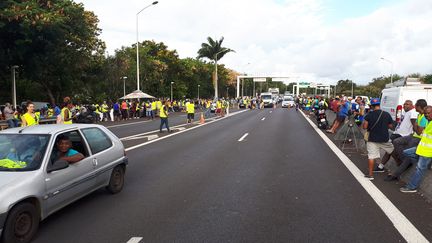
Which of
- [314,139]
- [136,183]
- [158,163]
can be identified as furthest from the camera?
[314,139]

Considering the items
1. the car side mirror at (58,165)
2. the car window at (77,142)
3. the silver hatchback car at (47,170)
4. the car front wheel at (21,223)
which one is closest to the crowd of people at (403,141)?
the silver hatchback car at (47,170)

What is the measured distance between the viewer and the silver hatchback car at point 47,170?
4.36 meters

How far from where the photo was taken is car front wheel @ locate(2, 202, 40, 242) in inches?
166

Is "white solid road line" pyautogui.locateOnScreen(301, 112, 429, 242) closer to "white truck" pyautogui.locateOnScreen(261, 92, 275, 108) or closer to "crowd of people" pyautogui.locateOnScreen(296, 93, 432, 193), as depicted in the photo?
"crowd of people" pyautogui.locateOnScreen(296, 93, 432, 193)

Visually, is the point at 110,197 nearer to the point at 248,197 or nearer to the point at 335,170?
the point at 248,197

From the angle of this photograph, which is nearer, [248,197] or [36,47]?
[248,197]

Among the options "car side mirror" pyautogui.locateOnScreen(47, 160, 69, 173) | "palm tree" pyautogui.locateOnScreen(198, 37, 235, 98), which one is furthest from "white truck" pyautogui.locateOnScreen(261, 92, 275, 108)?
"car side mirror" pyautogui.locateOnScreen(47, 160, 69, 173)

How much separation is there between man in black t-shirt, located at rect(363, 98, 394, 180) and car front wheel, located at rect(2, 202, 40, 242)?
6.04m

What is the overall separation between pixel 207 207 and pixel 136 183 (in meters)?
2.17

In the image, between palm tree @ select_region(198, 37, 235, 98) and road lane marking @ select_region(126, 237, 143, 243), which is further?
palm tree @ select_region(198, 37, 235, 98)

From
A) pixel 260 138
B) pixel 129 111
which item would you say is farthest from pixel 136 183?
pixel 129 111

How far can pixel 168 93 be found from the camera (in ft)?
227

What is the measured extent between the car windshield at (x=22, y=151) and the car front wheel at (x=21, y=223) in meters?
0.55

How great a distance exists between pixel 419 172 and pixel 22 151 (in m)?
6.13
